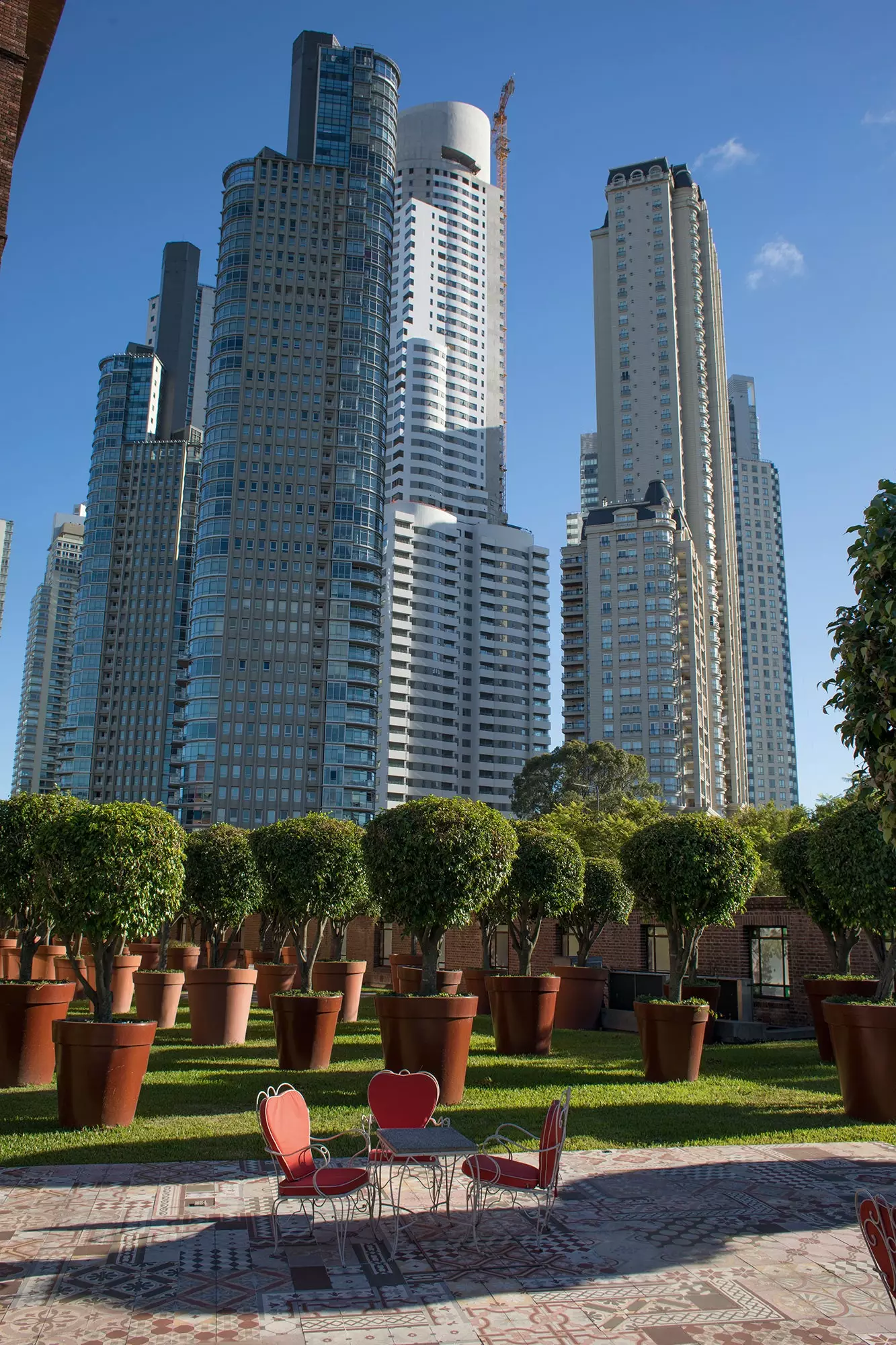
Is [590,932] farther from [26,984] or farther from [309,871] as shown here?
[26,984]

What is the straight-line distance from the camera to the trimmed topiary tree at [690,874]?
44.4 feet

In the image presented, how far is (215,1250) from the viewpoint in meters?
6.14

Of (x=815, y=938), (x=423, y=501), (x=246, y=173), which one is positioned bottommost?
(x=815, y=938)

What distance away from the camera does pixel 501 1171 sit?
6641mm

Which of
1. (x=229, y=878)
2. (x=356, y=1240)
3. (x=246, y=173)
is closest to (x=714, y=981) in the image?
(x=229, y=878)

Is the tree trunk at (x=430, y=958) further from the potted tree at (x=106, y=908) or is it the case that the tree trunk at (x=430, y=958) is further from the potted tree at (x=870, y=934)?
the potted tree at (x=870, y=934)

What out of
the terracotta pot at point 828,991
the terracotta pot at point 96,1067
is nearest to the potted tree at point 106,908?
the terracotta pot at point 96,1067

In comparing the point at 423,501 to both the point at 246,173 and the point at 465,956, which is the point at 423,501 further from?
the point at 465,956

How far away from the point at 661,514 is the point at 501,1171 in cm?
11634

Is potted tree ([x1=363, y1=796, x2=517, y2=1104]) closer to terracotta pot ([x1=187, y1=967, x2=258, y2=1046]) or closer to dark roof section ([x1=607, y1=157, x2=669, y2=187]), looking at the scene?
terracotta pot ([x1=187, y1=967, x2=258, y2=1046])

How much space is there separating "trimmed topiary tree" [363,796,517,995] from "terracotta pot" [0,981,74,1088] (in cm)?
375

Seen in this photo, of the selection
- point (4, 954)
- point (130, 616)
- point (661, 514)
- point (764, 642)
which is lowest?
point (4, 954)

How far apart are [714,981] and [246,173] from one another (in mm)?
112016

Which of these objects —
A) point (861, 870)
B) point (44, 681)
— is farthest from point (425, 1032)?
point (44, 681)
